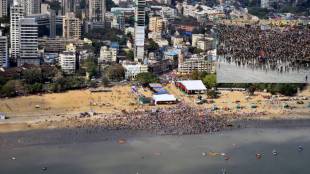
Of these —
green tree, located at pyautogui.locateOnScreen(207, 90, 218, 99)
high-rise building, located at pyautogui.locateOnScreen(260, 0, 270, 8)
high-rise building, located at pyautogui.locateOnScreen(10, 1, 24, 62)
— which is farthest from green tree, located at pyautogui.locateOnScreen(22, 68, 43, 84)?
high-rise building, located at pyautogui.locateOnScreen(260, 0, 270, 8)

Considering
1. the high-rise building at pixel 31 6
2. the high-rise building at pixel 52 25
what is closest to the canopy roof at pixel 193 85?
the high-rise building at pixel 52 25

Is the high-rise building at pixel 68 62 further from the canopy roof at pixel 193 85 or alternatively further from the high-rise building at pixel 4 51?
the canopy roof at pixel 193 85

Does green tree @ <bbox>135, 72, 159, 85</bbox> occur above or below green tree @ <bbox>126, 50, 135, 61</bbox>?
below

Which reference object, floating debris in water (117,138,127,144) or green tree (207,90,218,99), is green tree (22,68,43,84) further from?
floating debris in water (117,138,127,144)

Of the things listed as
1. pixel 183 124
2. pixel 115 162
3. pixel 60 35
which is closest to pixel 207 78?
pixel 183 124

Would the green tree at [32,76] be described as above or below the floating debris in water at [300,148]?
above

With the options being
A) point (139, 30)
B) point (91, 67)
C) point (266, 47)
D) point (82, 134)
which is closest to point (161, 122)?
point (82, 134)
